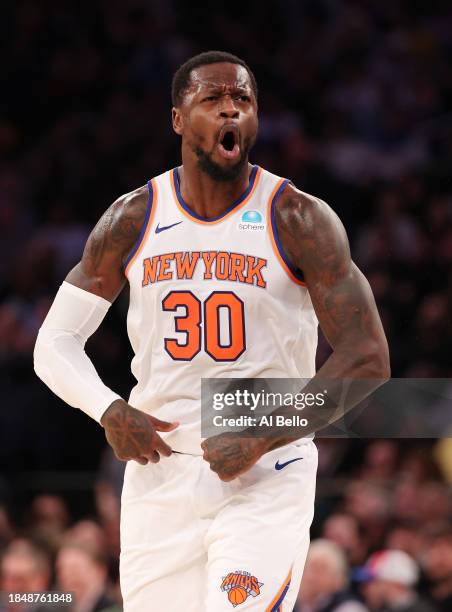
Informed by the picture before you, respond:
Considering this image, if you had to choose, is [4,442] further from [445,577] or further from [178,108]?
[178,108]

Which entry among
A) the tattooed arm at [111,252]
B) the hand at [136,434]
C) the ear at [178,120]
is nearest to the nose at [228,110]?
the ear at [178,120]

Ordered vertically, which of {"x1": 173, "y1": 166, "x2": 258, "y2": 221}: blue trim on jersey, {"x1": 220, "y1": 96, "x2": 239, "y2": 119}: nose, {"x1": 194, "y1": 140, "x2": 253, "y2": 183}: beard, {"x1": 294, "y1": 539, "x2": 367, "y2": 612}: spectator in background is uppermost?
{"x1": 220, "y1": 96, "x2": 239, "y2": 119}: nose

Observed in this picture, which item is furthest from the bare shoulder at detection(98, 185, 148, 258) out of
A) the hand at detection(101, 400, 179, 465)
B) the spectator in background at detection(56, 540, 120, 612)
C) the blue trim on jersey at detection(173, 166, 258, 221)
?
the spectator in background at detection(56, 540, 120, 612)

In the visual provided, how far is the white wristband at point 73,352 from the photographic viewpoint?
13.7 ft

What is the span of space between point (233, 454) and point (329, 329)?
0.56 meters

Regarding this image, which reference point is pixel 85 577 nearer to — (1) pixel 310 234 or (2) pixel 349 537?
(2) pixel 349 537

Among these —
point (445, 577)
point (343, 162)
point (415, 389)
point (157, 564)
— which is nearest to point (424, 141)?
point (343, 162)

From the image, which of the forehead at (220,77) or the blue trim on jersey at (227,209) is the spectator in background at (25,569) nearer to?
the blue trim on jersey at (227,209)

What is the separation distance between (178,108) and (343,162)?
4531mm

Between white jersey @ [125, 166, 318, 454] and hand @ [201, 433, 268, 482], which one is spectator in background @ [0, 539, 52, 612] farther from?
hand @ [201, 433, 268, 482]

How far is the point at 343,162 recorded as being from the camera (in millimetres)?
8711

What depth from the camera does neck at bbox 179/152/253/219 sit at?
14.0 ft

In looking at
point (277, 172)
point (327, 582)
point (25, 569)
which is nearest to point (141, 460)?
point (25, 569)

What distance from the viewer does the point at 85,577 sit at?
19.1ft
